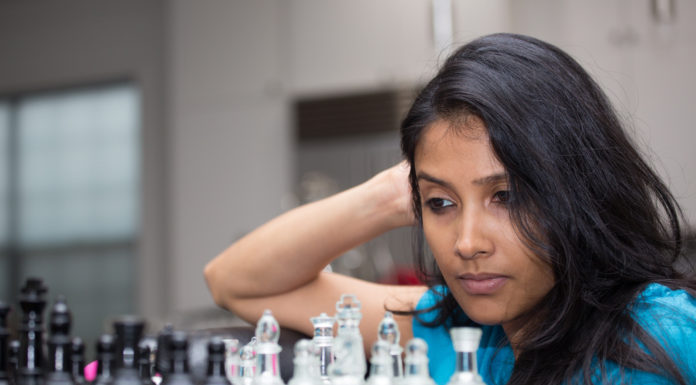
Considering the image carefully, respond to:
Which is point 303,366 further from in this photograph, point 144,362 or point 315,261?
point 315,261

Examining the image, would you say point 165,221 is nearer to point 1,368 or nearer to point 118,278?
point 118,278

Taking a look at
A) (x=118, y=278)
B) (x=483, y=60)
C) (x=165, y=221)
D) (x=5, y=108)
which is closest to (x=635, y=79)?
(x=483, y=60)

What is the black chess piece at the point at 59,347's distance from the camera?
581mm

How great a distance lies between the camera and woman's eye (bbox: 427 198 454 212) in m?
0.82

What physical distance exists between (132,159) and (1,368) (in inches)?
204

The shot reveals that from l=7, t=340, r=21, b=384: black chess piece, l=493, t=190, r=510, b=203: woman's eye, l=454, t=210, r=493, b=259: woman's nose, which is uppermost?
l=493, t=190, r=510, b=203: woman's eye

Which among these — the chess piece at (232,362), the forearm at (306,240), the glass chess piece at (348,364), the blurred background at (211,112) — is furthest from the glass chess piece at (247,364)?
the blurred background at (211,112)

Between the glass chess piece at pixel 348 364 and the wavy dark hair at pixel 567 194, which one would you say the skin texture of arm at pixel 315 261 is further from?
the glass chess piece at pixel 348 364

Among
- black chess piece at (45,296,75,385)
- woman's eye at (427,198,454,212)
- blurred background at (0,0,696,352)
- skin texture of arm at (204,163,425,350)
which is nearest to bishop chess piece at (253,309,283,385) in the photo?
black chess piece at (45,296,75,385)

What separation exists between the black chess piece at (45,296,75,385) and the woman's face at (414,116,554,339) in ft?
1.22

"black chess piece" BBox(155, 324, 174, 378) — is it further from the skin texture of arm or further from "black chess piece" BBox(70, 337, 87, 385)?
the skin texture of arm

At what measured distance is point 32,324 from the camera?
692 millimetres

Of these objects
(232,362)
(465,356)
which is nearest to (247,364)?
(232,362)

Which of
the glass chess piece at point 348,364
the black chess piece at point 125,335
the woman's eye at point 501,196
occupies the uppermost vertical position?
the woman's eye at point 501,196
